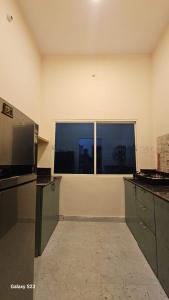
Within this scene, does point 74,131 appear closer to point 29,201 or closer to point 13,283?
point 29,201

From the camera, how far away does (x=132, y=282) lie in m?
1.87

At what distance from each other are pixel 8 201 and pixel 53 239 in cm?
226

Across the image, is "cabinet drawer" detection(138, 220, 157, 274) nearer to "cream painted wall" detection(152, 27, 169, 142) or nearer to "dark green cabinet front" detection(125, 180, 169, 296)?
"dark green cabinet front" detection(125, 180, 169, 296)

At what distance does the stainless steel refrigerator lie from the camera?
34.1 inches

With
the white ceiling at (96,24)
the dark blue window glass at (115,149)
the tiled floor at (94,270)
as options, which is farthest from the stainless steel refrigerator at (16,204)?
the dark blue window glass at (115,149)

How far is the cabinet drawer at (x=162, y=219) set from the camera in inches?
63.0

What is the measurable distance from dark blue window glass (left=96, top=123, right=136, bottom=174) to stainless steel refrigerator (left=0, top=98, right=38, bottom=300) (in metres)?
2.79

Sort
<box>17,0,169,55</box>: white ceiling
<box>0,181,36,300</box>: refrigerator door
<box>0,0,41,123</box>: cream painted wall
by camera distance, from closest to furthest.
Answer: <box>0,181,36,300</box>: refrigerator door, <box>0,0,41,123</box>: cream painted wall, <box>17,0,169,55</box>: white ceiling

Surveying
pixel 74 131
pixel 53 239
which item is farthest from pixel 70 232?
pixel 74 131

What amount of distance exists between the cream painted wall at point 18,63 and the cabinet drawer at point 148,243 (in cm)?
244

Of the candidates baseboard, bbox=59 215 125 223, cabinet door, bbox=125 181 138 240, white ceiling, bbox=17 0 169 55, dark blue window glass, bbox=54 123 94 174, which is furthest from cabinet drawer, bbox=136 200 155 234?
white ceiling, bbox=17 0 169 55

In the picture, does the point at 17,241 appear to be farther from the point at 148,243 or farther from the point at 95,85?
the point at 95,85

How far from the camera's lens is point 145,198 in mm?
2283

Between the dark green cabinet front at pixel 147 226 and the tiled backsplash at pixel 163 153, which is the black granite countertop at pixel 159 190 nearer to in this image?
the dark green cabinet front at pixel 147 226
